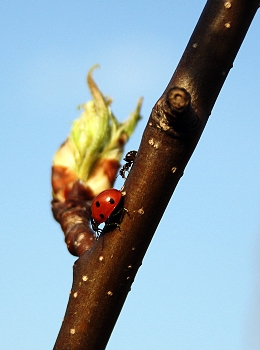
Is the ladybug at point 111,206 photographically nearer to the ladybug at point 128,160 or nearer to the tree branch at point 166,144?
the tree branch at point 166,144

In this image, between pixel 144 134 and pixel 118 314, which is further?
pixel 118 314

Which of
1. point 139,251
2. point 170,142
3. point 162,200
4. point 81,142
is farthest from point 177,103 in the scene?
point 81,142

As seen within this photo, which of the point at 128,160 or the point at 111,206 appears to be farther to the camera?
the point at 128,160

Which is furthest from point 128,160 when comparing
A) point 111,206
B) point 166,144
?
point 166,144

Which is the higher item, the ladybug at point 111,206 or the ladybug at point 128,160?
the ladybug at point 128,160

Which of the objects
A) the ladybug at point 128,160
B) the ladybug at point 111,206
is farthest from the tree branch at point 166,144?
the ladybug at point 128,160

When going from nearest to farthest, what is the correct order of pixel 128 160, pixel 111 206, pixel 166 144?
pixel 166 144, pixel 111 206, pixel 128 160

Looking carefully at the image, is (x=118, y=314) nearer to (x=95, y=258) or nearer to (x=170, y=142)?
(x=95, y=258)

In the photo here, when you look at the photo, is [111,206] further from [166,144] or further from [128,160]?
[128,160]

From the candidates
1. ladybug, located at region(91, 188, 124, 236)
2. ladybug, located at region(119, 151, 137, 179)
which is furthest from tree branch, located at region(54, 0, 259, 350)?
ladybug, located at region(119, 151, 137, 179)
